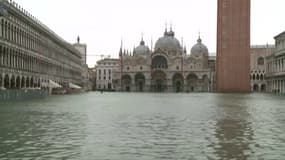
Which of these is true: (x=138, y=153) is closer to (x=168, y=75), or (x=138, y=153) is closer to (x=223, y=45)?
(x=223, y=45)

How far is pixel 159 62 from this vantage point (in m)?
135

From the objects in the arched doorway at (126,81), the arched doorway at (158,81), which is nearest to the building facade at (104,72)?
the arched doorway at (126,81)

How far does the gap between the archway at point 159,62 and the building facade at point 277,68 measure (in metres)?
40.3

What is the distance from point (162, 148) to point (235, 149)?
183cm

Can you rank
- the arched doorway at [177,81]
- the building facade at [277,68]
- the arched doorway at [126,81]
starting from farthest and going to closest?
1. the arched doorway at [126,81]
2. the arched doorway at [177,81]
3. the building facade at [277,68]

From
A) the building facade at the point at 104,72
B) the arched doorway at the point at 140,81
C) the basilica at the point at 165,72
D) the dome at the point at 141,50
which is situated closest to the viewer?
the basilica at the point at 165,72

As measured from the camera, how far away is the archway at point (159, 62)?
134625 millimetres

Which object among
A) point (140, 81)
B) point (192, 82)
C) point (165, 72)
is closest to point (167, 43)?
point (165, 72)

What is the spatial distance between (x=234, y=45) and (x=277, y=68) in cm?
1242

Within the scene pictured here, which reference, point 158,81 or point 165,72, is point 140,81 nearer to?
point 158,81

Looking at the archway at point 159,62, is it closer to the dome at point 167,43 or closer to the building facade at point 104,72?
the dome at point 167,43

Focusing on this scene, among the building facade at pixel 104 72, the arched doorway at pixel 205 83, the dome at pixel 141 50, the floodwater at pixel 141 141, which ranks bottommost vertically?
the floodwater at pixel 141 141

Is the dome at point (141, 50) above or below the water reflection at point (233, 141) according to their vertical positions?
above

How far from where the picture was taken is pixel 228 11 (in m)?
84.6
